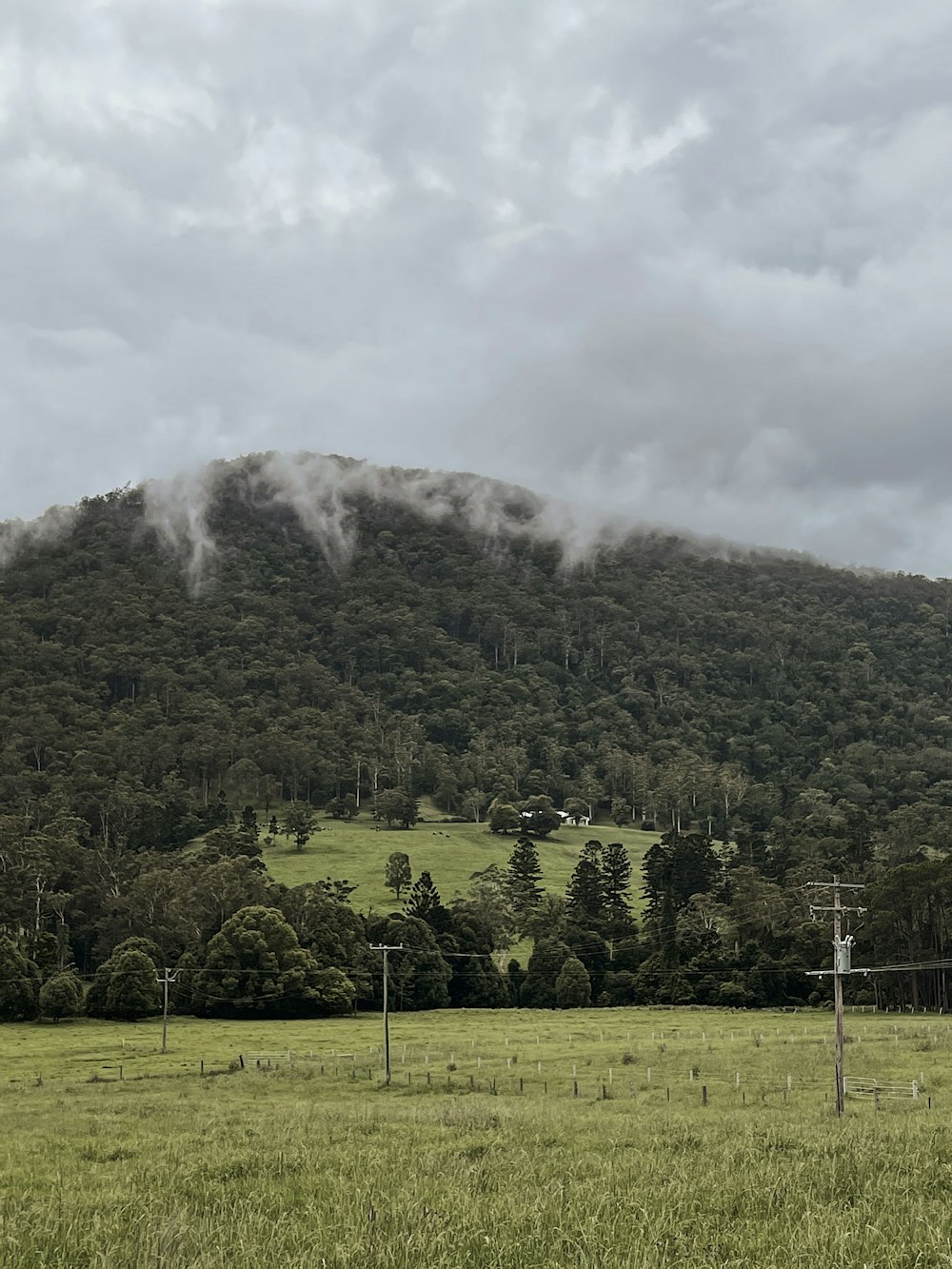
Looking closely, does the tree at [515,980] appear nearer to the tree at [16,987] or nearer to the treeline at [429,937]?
the treeline at [429,937]

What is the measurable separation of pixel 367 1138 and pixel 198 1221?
1067 cm

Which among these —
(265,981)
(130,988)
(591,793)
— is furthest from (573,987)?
(591,793)

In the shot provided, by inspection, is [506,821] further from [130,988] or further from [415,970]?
[130,988]

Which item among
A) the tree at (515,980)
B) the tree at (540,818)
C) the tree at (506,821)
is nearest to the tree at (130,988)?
the tree at (515,980)

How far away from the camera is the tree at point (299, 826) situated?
140 meters

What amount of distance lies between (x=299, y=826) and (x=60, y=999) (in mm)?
62845

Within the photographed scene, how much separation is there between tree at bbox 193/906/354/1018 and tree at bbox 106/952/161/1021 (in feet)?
15.2

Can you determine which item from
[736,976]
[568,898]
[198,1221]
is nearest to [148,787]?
[568,898]

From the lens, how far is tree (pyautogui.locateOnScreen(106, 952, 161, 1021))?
8069 centimetres

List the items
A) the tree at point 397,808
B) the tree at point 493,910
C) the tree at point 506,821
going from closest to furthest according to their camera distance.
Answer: the tree at point 493,910
the tree at point 397,808
the tree at point 506,821

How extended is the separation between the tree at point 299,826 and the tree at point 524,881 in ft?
92.9

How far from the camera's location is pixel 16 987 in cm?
8044

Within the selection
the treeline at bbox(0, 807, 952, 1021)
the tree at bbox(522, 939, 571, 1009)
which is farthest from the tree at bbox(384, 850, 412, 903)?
the tree at bbox(522, 939, 571, 1009)

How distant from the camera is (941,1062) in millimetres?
45625
